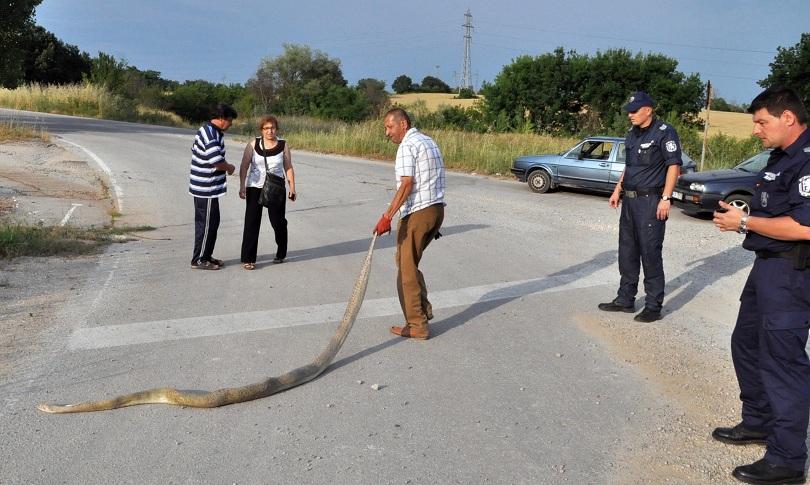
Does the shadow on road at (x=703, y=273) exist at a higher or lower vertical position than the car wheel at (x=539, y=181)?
lower

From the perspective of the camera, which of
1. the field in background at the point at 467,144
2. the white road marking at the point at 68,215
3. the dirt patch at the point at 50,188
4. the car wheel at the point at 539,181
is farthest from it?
the field in background at the point at 467,144

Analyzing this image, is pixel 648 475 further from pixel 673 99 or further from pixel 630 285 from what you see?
pixel 673 99

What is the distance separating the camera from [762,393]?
159 inches

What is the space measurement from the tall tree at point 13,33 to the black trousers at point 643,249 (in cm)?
2759

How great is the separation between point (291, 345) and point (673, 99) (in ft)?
118

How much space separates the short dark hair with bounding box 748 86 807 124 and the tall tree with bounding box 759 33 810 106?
32516 mm

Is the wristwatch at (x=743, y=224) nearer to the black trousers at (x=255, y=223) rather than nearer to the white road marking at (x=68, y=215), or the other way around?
the black trousers at (x=255, y=223)

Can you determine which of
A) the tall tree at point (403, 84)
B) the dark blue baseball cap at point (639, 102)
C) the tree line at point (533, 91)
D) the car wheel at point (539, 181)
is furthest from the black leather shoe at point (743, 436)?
the tall tree at point (403, 84)

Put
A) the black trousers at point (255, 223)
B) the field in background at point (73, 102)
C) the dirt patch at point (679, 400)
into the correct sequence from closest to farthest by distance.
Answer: the dirt patch at point (679, 400) < the black trousers at point (255, 223) < the field in background at point (73, 102)

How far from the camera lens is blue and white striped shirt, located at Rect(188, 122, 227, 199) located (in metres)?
7.75

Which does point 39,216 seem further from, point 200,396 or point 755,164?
point 755,164

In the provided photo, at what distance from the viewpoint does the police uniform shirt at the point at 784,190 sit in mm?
3459

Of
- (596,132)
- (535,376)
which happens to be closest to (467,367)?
(535,376)

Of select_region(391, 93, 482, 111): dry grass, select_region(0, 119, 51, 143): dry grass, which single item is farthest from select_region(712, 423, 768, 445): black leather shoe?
select_region(391, 93, 482, 111): dry grass
